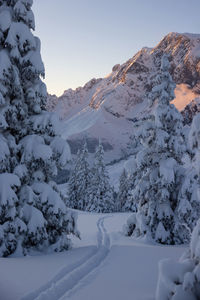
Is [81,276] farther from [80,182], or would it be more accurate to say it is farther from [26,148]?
[80,182]

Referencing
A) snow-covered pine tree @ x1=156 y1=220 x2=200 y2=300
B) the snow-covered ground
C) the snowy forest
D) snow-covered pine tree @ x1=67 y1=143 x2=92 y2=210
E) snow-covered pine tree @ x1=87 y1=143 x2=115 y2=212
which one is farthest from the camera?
snow-covered pine tree @ x1=67 y1=143 x2=92 y2=210

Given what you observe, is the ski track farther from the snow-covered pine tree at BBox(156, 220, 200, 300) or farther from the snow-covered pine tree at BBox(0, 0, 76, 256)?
the snow-covered pine tree at BBox(156, 220, 200, 300)

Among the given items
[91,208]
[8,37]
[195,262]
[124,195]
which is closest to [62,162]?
[8,37]

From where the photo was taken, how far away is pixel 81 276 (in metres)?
7.60

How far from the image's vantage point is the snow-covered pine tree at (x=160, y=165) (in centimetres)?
1426

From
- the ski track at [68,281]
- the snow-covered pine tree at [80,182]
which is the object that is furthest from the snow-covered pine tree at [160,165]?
the snow-covered pine tree at [80,182]

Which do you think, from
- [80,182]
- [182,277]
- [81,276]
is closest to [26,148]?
[81,276]

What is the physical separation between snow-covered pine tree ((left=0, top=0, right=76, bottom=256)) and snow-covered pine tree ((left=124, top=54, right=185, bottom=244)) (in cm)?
547

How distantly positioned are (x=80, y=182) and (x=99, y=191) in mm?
6315

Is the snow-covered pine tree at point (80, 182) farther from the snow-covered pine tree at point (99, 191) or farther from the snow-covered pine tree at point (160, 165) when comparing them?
the snow-covered pine tree at point (160, 165)

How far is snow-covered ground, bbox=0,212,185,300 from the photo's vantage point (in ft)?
20.0

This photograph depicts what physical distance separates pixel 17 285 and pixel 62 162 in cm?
515

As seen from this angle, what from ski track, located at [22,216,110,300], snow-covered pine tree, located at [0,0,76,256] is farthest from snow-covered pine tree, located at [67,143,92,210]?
ski track, located at [22,216,110,300]

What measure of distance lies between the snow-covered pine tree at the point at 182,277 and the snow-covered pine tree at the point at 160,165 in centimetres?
936
